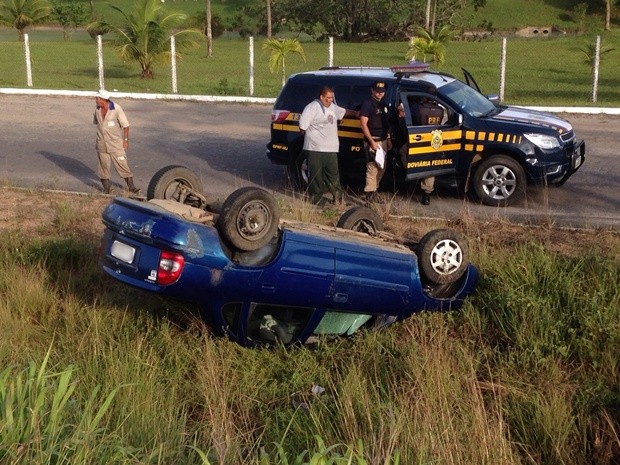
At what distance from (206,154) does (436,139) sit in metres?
5.44

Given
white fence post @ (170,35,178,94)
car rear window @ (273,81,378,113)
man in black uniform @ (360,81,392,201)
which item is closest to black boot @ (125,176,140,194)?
car rear window @ (273,81,378,113)

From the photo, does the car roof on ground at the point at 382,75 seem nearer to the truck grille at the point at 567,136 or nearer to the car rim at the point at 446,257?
the truck grille at the point at 567,136

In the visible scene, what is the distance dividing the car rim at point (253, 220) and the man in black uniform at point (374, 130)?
5.03 metres

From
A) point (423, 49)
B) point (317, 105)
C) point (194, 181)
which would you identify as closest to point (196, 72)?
point (423, 49)

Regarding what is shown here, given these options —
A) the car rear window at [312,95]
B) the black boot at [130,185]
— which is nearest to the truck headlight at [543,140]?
the car rear window at [312,95]

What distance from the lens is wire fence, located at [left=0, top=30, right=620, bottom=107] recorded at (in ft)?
86.7

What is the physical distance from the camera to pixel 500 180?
12094 millimetres

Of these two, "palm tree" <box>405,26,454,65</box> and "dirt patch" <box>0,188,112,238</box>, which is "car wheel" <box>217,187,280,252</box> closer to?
→ "dirt patch" <box>0,188,112,238</box>

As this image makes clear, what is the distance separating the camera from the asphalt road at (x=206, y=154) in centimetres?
1209

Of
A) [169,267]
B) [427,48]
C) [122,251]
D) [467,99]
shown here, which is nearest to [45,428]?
[169,267]

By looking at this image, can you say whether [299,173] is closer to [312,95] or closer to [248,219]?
[312,95]

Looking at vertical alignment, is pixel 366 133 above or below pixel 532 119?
below

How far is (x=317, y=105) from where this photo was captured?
11906 millimetres

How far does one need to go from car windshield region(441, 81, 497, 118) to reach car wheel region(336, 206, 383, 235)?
150 inches
